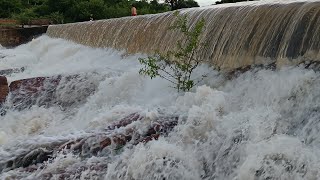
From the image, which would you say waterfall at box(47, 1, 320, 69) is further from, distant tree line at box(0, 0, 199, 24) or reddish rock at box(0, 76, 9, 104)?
distant tree line at box(0, 0, 199, 24)

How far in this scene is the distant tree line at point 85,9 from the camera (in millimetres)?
34219

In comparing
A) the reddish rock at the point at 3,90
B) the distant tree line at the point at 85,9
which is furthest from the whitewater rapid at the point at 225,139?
the distant tree line at the point at 85,9

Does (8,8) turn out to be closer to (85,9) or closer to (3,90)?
(85,9)

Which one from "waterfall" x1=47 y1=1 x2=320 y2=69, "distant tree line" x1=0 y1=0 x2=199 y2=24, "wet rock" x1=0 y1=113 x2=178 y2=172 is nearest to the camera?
"wet rock" x1=0 y1=113 x2=178 y2=172

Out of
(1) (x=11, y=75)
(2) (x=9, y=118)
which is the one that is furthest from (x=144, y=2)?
(2) (x=9, y=118)

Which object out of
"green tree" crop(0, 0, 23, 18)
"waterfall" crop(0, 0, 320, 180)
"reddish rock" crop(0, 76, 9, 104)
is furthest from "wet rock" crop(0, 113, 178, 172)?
"green tree" crop(0, 0, 23, 18)

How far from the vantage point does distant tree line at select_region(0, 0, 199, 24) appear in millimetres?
34219

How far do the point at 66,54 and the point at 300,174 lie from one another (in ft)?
42.3

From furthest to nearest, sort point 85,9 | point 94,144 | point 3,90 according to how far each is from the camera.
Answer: point 85,9
point 3,90
point 94,144

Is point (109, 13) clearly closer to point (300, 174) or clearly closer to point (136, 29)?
point (136, 29)

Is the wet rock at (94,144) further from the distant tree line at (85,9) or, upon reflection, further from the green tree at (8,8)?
the green tree at (8,8)

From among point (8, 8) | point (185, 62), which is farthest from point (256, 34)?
point (8, 8)

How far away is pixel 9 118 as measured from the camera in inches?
327

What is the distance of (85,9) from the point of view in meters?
34.8
